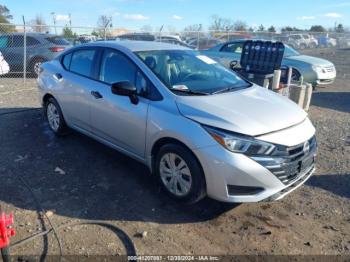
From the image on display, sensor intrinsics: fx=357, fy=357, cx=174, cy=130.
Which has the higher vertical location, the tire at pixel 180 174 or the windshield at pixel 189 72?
the windshield at pixel 189 72

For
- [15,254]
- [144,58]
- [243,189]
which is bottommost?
[15,254]

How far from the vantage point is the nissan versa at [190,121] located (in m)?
3.45

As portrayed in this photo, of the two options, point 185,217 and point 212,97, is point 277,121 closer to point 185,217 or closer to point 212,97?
point 212,97

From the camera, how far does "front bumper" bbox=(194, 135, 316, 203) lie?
338 centimetres

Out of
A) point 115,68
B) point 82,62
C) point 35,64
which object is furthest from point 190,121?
point 35,64

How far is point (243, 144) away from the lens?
11.2 feet

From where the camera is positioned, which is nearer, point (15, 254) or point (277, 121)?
point (15, 254)

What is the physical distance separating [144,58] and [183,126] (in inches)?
48.5

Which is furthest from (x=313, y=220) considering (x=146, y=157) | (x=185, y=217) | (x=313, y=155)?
(x=146, y=157)

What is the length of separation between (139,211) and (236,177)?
1.15 m

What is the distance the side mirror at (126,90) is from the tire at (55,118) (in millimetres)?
1958

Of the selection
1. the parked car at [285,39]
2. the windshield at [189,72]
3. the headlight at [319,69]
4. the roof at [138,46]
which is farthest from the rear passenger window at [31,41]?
the parked car at [285,39]

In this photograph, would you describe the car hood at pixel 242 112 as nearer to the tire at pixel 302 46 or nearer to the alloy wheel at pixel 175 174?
the alloy wheel at pixel 175 174

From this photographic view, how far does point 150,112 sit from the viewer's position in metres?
4.00
